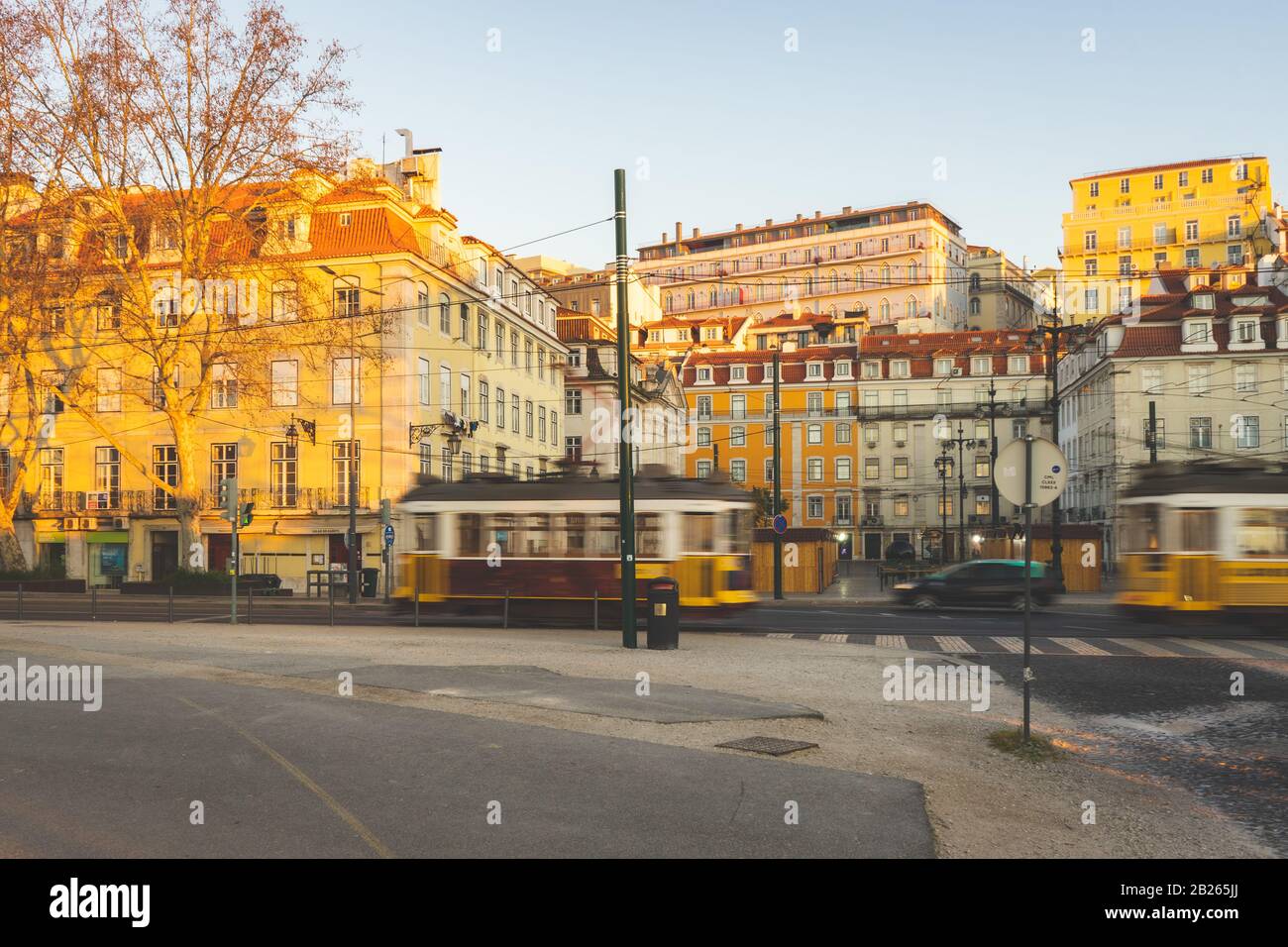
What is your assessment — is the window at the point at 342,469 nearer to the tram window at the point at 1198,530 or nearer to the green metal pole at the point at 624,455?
the green metal pole at the point at 624,455

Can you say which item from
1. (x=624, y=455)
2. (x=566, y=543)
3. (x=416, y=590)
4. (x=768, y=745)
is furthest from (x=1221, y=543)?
(x=416, y=590)

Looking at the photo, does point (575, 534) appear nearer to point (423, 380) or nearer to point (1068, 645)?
point (1068, 645)

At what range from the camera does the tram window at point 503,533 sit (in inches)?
944

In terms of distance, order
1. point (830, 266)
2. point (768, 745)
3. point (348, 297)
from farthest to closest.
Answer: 1. point (830, 266)
2. point (348, 297)
3. point (768, 745)

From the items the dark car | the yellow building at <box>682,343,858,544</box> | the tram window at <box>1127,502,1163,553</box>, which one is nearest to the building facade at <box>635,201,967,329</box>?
the yellow building at <box>682,343,858,544</box>

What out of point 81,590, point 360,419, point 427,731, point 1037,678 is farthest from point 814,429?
point 427,731

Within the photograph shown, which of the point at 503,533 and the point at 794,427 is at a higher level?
the point at 794,427

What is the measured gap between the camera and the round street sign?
408 inches

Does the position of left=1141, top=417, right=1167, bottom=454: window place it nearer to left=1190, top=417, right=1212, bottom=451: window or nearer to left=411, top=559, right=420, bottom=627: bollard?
left=1190, top=417, right=1212, bottom=451: window

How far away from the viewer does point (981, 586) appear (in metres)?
31.0

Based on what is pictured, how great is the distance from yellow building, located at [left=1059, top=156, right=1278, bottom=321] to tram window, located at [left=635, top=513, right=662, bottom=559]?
90.9 m

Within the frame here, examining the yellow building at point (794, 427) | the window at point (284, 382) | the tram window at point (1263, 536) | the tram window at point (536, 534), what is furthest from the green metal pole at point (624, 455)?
the yellow building at point (794, 427)

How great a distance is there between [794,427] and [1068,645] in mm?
68445
